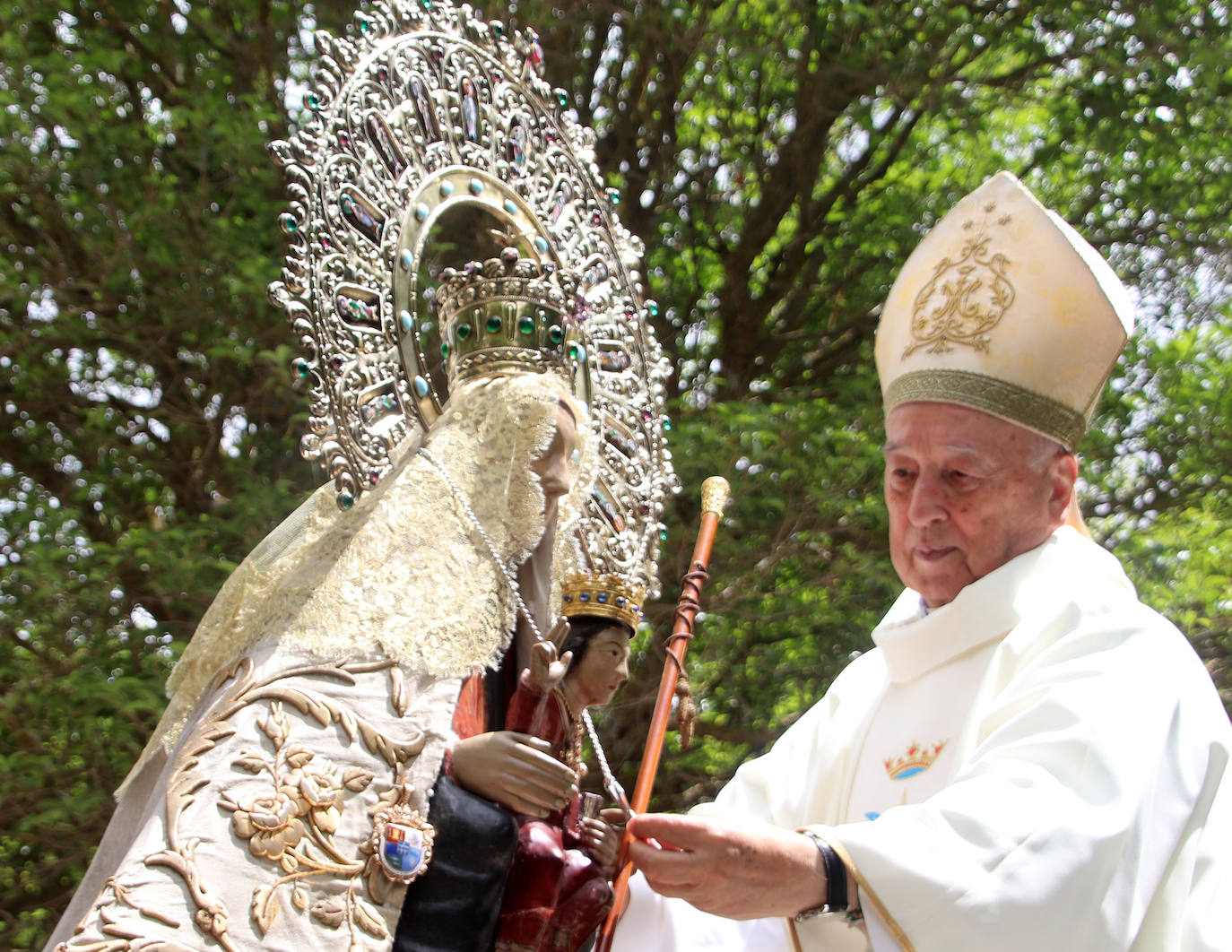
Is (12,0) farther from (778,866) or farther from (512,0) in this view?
(778,866)

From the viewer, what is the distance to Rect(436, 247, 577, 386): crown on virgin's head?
3.15m

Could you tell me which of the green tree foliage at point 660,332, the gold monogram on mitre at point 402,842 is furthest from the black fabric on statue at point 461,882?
the green tree foliage at point 660,332

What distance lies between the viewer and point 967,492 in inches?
99.0

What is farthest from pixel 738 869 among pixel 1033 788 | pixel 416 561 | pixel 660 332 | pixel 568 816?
pixel 660 332

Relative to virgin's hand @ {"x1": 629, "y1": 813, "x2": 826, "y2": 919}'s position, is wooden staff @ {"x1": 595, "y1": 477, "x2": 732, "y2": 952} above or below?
above

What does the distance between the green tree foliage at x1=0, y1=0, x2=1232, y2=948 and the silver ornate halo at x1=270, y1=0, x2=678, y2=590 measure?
1.67m

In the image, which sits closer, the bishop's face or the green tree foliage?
the bishop's face

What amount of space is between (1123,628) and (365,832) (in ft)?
4.58

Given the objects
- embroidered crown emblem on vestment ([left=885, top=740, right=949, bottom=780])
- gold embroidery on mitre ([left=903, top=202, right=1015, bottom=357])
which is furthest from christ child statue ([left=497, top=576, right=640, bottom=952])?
gold embroidery on mitre ([left=903, top=202, right=1015, bottom=357])

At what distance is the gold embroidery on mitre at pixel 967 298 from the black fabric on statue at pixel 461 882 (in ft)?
4.12

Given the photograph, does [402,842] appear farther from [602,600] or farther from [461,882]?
[602,600]

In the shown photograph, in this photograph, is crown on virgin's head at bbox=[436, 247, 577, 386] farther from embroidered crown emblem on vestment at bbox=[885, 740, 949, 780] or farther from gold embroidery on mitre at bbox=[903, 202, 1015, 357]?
embroidered crown emblem on vestment at bbox=[885, 740, 949, 780]

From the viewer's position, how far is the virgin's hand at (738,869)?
79.7 inches

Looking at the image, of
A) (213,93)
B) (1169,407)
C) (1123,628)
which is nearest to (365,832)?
(1123,628)
